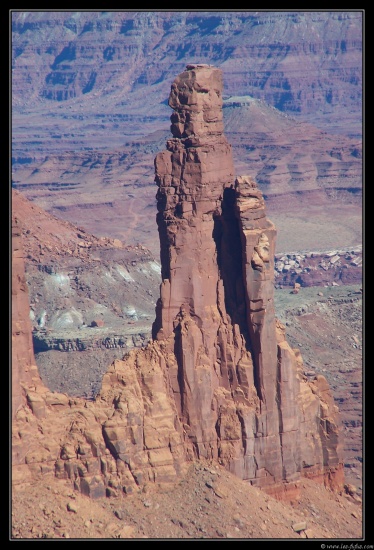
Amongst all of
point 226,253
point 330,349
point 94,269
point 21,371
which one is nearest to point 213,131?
point 226,253

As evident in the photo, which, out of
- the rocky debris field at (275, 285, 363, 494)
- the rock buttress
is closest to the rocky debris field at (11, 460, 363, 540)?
the rock buttress

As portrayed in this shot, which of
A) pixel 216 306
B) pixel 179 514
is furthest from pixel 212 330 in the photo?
pixel 179 514

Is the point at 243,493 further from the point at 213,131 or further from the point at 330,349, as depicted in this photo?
the point at 330,349

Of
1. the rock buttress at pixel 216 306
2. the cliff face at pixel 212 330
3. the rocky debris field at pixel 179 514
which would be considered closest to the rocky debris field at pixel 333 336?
the cliff face at pixel 212 330

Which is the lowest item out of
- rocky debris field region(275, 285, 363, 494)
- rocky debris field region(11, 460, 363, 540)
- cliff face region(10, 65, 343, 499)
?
rocky debris field region(275, 285, 363, 494)

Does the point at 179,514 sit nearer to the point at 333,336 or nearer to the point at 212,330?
the point at 212,330

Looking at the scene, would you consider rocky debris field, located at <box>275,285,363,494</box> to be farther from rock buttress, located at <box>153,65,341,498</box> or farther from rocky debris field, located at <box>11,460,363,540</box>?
A: rocky debris field, located at <box>11,460,363,540</box>

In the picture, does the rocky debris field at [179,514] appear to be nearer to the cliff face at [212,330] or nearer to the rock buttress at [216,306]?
the cliff face at [212,330]
